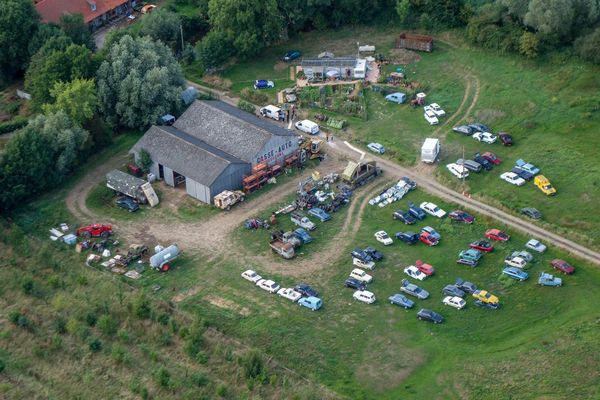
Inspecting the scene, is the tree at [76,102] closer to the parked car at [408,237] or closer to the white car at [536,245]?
the parked car at [408,237]

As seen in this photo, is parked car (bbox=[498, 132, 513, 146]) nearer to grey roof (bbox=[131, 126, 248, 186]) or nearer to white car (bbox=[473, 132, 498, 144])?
white car (bbox=[473, 132, 498, 144])

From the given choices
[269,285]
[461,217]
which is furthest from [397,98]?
[269,285]

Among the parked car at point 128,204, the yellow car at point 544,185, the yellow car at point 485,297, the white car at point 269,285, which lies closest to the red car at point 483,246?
the yellow car at point 485,297

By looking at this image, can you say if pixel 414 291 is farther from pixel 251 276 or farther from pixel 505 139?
pixel 505 139

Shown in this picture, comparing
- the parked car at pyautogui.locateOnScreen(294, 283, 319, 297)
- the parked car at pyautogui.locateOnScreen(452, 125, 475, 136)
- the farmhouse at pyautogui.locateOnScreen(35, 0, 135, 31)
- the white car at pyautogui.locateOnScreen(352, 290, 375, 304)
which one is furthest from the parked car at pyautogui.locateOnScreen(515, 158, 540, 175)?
the farmhouse at pyautogui.locateOnScreen(35, 0, 135, 31)

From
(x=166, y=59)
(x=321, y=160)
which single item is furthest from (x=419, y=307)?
(x=166, y=59)
